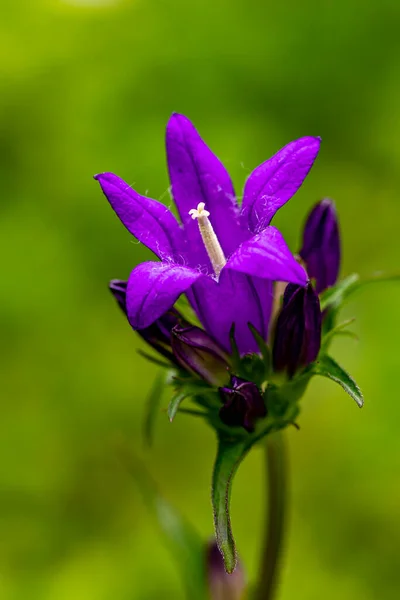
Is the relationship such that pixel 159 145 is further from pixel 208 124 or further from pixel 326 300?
pixel 326 300

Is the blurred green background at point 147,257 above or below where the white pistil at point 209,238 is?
below

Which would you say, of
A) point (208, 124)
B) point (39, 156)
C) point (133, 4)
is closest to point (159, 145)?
point (208, 124)

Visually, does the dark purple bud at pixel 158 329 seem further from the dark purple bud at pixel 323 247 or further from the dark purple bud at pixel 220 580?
the dark purple bud at pixel 220 580

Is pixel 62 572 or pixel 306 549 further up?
pixel 62 572

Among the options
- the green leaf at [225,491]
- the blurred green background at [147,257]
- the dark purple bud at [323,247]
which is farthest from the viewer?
the blurred green background at [147,257]

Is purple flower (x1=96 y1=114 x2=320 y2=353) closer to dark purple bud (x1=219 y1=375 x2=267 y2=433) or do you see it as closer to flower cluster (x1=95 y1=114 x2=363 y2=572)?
flower cluster (x1=95 y1=114 x2=363 y2=572)

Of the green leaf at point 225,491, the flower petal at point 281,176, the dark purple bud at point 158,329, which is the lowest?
the green leaf at point 225,491

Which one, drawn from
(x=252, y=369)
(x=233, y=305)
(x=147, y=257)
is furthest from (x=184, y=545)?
(x=147, y=257)

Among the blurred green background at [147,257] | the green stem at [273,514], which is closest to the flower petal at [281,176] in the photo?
the green stem at [273,514]

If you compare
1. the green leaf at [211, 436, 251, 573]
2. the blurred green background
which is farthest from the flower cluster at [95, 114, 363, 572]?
the blurred green background
